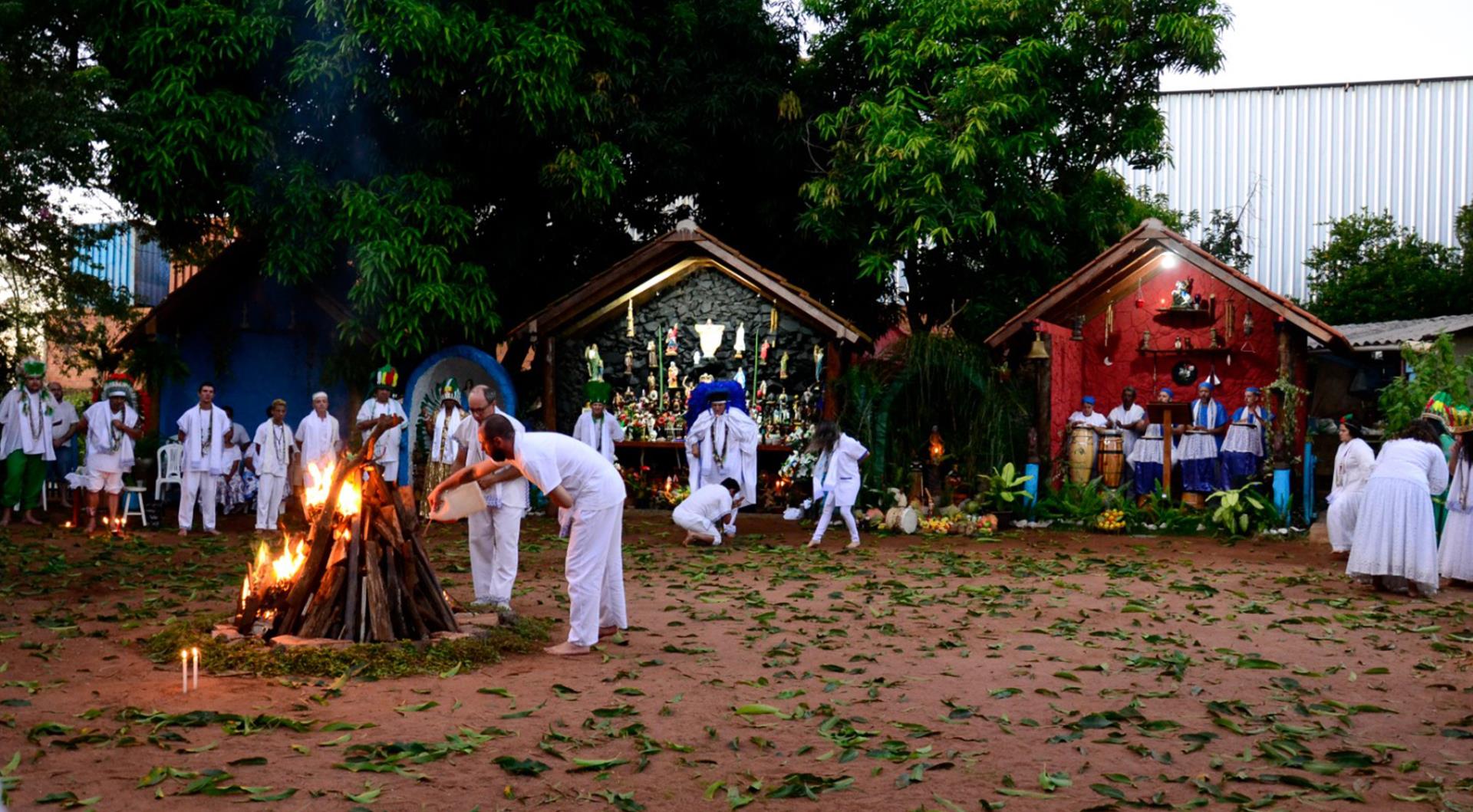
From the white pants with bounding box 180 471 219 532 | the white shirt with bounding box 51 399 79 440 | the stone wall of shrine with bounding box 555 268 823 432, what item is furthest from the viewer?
the stone wall of shrine with bounding box 555 268 823 432

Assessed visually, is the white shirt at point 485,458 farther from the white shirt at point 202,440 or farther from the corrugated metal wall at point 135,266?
the corrugated metal wall at point 135,266

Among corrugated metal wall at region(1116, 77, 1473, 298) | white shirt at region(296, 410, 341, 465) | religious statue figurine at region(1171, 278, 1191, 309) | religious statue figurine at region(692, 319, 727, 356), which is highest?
corrugated metal wall at region(1116, 77, 1473, 298)

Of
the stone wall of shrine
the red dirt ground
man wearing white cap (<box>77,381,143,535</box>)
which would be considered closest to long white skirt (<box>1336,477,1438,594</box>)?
the red dirt ground

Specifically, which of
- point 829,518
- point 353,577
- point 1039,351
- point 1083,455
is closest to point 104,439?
point 829,518

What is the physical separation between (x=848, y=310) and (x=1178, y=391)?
6.48 m

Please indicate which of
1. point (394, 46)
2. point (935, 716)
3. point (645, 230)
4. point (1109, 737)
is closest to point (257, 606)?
point (935, 716)

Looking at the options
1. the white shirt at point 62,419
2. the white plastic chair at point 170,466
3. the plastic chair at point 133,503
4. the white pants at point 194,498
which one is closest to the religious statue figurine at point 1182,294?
the white pants at point 194,498

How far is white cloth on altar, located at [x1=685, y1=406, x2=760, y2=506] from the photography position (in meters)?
17.9

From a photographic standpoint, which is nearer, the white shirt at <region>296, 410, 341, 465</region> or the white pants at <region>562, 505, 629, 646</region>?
the white pants at <region>562, 505, 629, 646</region>

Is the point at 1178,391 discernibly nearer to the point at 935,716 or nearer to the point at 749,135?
the point at 749,135

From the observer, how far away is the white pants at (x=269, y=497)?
17453mm

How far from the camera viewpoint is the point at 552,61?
19.6m

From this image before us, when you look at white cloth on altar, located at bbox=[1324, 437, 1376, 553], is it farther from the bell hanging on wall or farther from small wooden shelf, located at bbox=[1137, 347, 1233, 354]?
the bell hanging on wall

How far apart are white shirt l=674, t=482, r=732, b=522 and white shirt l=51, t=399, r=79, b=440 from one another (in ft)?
33.1
